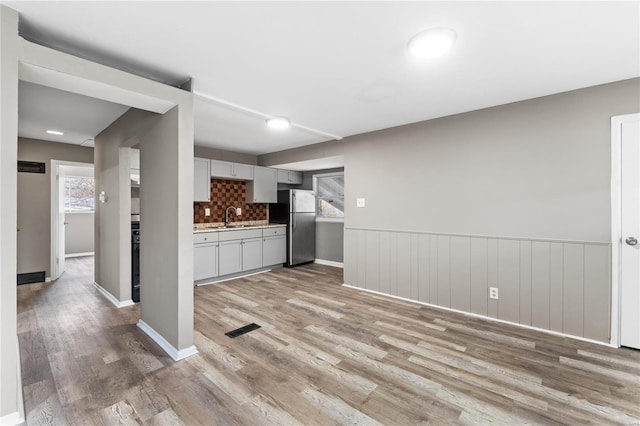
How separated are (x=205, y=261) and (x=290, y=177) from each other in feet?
8.65

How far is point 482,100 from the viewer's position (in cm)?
284

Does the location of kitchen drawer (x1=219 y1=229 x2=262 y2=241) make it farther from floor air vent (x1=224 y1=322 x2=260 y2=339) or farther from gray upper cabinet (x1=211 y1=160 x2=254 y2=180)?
floor air vent (x1=224 y1=322 x2=260 y2=339)

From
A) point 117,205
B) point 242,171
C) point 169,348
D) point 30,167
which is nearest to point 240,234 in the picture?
point 242,171

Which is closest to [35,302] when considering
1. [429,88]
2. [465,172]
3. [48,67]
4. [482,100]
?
[48,67]

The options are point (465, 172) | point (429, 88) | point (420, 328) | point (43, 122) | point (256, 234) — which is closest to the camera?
point (429, 88)

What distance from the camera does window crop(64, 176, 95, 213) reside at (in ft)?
23.6

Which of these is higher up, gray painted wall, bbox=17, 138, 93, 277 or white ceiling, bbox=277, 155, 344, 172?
white ceiling, bbox=277, 155, 344, 172

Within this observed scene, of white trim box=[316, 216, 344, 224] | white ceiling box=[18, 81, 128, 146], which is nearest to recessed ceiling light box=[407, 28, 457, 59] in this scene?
white ceiling box=[18, 81, 128, 146]

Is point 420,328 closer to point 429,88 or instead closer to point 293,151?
point 429,88

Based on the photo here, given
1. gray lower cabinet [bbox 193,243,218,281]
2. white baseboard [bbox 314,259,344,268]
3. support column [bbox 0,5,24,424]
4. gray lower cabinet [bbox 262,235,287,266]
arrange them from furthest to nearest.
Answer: white baseboard [bbox 314,259,344,268] < gray lower cabinet [bbox 262,235,287,266] < gray lower cabinet [bbox 193,243,218,281] < support column [bbox 0,5,24,424]

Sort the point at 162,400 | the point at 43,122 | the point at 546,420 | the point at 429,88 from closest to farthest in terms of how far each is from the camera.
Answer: the point at 546,420 < the point at 162,400 < the point at 429,88 < the point at 43,122

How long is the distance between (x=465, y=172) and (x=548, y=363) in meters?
1.97

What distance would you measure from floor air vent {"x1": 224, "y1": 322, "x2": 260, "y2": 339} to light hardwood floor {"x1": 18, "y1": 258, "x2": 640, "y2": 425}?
8 centimetres

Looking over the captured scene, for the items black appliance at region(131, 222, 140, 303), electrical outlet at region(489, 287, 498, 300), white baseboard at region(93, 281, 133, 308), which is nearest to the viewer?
electrical outlet at region(489, 287, 498, 300)
